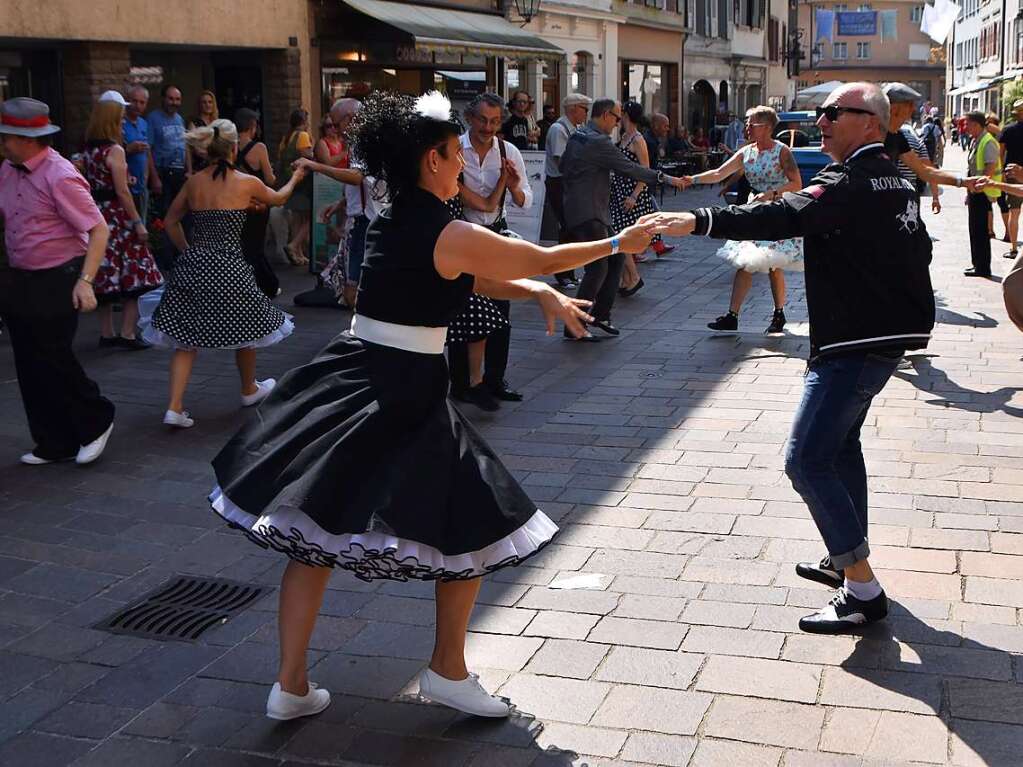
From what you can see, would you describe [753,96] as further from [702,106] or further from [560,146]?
[560,146]

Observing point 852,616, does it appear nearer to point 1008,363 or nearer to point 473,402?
point 473,402

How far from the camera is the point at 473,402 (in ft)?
26.7

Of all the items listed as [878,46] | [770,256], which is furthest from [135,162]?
[878,46]

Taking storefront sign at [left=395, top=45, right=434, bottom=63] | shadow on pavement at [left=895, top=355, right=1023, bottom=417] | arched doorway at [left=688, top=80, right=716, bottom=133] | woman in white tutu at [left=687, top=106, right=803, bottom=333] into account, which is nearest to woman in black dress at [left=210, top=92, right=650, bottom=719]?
shadow on pavement at [left=895, top=355, right=1023, bottom=417]

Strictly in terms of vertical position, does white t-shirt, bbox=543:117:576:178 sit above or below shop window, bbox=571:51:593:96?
below

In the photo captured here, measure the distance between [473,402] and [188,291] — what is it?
180 centimetres

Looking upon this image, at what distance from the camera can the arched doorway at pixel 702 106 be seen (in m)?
37.3

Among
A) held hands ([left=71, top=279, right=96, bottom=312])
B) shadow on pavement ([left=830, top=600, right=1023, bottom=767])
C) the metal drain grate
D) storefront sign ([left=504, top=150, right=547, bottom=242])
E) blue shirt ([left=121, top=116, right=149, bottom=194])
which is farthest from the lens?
storefront sign ([left=504, top=150, right=547, bottom=242])

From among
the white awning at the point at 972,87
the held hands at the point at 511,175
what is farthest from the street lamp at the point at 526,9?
the white awning at the point at 972,87

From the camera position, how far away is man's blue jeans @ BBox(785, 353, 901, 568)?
4512 millimetres

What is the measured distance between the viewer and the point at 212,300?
766 cm

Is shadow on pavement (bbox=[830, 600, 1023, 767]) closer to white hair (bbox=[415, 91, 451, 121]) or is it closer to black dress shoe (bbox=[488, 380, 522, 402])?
white hair (bbox=[415, 91, 451, 121])

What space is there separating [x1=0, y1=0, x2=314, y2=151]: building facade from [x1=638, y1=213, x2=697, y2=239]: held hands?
30.6ft

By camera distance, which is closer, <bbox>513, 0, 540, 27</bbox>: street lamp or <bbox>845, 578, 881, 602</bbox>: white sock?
<bbox>845, 578, 881, 602</bbox>: white sock
